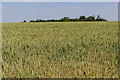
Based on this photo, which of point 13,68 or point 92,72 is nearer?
point 92,72

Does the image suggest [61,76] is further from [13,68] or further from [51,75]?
[13,68]

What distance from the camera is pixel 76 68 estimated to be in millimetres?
4086

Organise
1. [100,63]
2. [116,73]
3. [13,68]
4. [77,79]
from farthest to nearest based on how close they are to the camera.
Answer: [100,63], [13,68], [116,73], [77,79]

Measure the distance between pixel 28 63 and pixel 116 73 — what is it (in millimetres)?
2315

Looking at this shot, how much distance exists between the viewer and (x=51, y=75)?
3.78 metres

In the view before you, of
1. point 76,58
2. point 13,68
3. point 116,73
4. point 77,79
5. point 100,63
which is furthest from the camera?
point 76,58

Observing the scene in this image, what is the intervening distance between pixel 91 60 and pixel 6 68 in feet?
7.66

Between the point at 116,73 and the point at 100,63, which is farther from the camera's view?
the point at 100,63

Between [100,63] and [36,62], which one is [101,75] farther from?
[36,62]

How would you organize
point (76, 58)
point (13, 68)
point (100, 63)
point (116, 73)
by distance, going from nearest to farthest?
point (116, 73)
point (13, 68)
point (100, 63)
point (76, 58)

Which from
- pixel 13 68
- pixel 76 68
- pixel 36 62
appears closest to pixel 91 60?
pixel 76 68

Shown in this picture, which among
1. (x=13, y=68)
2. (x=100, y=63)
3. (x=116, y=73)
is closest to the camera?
(x=116, y=73)

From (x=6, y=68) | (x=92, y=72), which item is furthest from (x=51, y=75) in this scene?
(x=6, y=68)

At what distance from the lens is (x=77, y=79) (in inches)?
141
